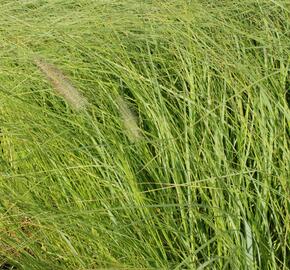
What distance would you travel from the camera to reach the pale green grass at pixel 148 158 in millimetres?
1516

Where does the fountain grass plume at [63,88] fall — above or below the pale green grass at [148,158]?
above

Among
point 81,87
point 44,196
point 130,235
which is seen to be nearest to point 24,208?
point 44,196

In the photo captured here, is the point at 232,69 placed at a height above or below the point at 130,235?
above

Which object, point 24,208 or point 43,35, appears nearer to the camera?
point 24,208

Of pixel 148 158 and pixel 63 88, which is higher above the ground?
pixel 63 88

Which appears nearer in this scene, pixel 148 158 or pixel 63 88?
pixel 63 88

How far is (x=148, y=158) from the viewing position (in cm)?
178

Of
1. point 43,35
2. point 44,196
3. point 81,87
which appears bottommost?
point 44,196

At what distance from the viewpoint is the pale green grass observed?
1516 millimetres

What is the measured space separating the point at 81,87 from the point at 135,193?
0.51m

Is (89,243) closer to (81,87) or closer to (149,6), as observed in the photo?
(81,87)

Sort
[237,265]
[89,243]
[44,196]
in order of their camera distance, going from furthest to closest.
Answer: [44,196], [89,243], [237,265]

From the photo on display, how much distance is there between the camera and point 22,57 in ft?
6.33

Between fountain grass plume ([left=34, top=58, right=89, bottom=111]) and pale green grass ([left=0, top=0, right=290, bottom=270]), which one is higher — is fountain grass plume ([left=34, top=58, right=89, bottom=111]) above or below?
above
